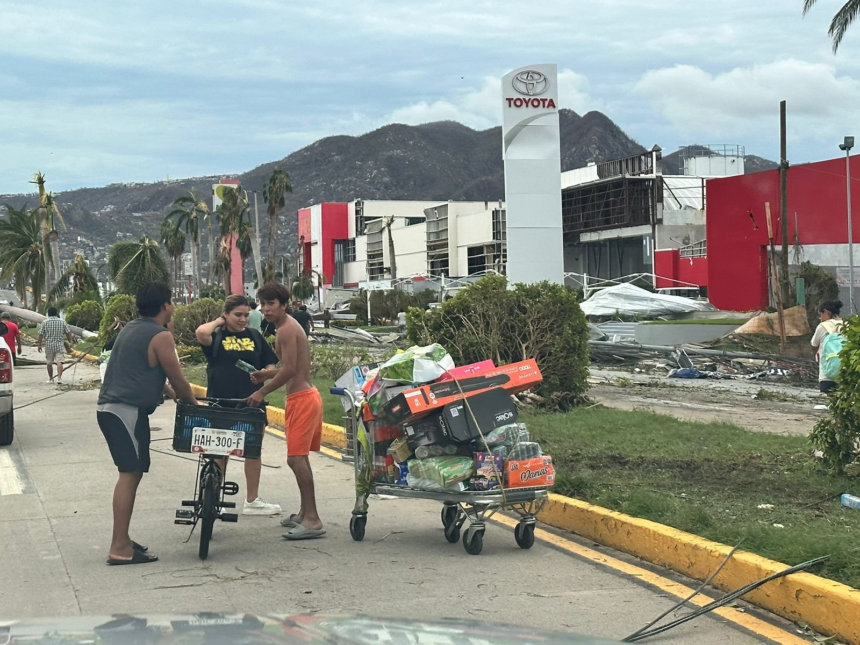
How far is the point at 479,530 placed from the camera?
7414 mm

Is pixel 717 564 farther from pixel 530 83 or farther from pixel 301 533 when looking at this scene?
pixel 530 83

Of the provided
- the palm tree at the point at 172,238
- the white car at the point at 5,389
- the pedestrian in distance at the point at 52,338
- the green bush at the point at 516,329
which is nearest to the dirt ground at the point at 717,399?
the green bush at the point at 516,329

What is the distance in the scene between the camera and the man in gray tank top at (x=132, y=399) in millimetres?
7168

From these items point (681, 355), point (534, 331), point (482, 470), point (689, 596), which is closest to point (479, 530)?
point (482, 470)

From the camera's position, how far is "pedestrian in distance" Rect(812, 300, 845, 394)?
11766 millimetres

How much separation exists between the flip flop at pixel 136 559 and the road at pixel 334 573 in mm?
69

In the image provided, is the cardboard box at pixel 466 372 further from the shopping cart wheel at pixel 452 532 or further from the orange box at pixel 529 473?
the shopping cart wheel at pixel 452 532

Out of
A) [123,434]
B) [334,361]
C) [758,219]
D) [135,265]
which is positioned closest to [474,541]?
[123,434]

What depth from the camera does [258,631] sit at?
2.59 meters

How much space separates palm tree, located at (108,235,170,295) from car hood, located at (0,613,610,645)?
5347cm

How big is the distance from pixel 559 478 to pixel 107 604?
4.20m

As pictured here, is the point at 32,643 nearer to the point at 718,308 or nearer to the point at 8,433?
the point at 8,433

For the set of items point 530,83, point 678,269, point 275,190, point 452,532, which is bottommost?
point 452,532

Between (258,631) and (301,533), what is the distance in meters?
5.44
